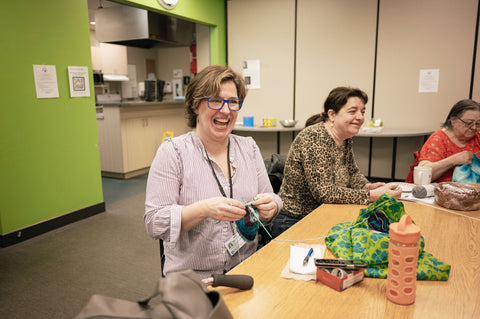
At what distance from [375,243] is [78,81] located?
3335 mm

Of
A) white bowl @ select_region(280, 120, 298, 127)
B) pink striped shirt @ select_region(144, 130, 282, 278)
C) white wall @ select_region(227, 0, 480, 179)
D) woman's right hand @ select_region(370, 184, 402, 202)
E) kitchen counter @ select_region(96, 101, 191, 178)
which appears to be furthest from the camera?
kitchen counter @ select_region(96, 101, 191, 178)

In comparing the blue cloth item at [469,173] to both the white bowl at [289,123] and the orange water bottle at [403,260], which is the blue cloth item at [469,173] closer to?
the orange water bottle at [403,260]

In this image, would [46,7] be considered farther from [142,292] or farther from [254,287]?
[254,287]

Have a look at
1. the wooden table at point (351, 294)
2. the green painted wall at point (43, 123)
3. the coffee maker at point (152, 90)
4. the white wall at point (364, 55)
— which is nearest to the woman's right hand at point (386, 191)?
the wooden table at point (351, 294)

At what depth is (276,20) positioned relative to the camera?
209 inches

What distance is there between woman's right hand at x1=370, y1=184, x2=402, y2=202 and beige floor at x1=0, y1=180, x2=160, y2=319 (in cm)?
156

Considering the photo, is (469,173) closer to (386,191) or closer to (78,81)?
(386,191)

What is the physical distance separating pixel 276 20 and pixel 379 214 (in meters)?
4.62

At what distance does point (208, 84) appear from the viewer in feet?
4.78

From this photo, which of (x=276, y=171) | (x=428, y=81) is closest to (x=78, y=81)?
(x=276, y=171)

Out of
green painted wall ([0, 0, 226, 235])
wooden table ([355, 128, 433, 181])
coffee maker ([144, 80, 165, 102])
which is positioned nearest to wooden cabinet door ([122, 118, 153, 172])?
coffee maker ([144, 80, 165, 102])

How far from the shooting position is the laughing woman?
6.04ft

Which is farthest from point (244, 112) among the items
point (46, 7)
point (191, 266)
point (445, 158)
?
point (191, 266)

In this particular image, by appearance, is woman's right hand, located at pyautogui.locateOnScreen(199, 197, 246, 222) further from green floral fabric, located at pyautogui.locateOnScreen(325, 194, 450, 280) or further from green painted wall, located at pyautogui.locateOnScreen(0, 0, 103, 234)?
green painted wall, located at pyautogui.locateOnScreen(0, 0, 103, 234)
